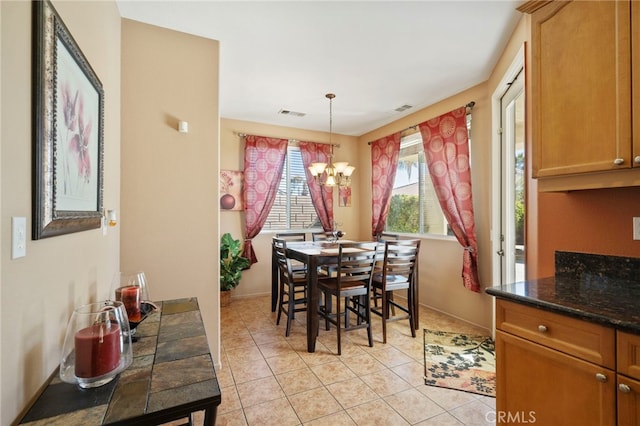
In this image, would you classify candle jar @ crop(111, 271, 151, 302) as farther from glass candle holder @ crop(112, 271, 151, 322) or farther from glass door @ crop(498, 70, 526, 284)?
glass door @ crop(498, 70, 526, 284)

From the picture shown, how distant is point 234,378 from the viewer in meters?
2.27

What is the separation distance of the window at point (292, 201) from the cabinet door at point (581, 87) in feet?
11.8

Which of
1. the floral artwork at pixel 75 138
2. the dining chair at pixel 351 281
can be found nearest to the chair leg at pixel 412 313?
the dining chair at pixel 351 281

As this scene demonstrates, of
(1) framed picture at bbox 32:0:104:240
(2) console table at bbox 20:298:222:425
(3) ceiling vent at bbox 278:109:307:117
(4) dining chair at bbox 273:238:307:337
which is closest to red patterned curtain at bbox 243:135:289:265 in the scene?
(3) ceiling vent at bbox 278:109:307:117

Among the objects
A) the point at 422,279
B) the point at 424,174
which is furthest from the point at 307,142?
the point at 422,279

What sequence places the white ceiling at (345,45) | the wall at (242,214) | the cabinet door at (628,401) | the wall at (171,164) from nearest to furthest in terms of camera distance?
the cabinet door at (628,401)
the white ceiling at (345,45)
the wall at (171,164)
the wall at (242,214)

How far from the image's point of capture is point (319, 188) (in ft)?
16.0

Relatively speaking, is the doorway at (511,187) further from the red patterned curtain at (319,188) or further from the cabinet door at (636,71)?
the red patterned curtain at (319,188)

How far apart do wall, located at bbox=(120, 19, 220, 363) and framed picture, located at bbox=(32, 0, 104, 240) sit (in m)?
0.66

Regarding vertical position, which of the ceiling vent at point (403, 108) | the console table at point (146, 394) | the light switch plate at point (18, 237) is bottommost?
the console table at point (146, 394)

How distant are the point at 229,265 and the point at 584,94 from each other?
3.87 meters

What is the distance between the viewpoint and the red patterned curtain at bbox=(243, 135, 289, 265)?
173 inches

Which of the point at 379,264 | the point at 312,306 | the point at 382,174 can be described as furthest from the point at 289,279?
the point at 382,174

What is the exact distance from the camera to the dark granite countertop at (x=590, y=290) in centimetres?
110
